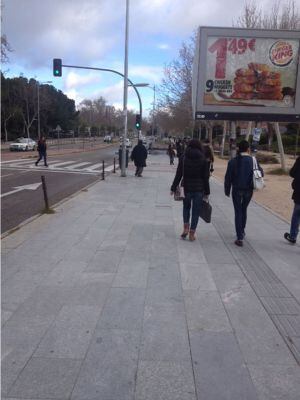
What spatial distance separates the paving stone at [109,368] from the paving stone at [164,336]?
0.11m

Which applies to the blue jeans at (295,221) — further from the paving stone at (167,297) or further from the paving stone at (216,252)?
the paving stone at (167,297)

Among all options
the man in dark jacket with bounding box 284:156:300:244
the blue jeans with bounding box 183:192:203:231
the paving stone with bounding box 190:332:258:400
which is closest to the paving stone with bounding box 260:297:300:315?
the paving stone with bounding box 190:332:258:400

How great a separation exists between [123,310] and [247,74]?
45.8ft

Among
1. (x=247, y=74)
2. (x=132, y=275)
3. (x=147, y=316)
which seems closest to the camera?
(x=147, y=316)

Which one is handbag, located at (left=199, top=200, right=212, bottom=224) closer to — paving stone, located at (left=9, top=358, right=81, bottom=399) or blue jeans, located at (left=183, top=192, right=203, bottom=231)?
blue jeans, located at (left=183, top=192, right=203, bottom=231)

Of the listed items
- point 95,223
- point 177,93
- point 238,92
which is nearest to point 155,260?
point 95,223

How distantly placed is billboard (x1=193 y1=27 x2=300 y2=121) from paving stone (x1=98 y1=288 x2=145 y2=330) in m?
12.5

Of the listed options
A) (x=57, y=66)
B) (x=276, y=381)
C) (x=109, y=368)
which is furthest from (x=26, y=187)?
(x=276, y=381)

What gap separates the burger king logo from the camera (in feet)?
55.5

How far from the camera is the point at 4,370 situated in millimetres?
3520

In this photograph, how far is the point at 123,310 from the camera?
4762mm

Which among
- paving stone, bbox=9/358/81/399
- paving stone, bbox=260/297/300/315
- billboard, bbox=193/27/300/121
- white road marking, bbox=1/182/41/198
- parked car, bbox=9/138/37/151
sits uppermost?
billboard, bbox=193/27/300/121

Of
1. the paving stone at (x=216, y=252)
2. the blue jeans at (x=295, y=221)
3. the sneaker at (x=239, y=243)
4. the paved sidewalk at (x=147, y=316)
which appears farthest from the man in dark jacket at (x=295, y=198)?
the paving stone at (x=216, y=252)

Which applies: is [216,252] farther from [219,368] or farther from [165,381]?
[165,381]
